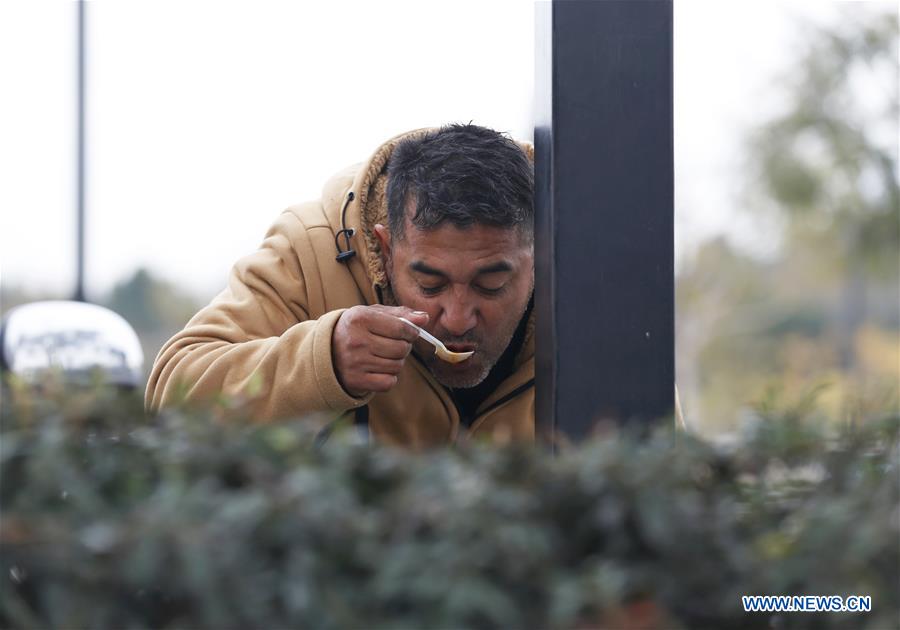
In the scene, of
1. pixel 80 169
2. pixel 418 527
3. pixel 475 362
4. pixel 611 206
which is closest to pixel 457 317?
pixel 475 362

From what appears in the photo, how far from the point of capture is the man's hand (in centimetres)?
286

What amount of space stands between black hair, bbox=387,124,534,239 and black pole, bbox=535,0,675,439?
1.13m

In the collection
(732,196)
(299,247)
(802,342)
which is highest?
(732,196)

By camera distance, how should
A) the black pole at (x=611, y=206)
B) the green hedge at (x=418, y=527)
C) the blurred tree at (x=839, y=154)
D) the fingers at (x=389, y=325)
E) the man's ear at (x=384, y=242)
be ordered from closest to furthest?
the green hedge at (x=418, y=527), the black pole at (x=611, y=206), the fingers at (x=389, y=325), the man's ear at (x=384, y=242), the blurred tree at (x=839, y=154)

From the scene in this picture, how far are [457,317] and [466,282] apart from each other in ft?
0.34

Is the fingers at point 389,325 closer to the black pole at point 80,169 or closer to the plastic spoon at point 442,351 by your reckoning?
the plastic spoon at point 442,351

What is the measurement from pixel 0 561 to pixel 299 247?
7.60ft

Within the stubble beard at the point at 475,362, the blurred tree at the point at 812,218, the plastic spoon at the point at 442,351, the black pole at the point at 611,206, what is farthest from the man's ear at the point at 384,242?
the blurred tree at the point at 812,218

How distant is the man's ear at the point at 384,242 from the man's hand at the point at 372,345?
53cm

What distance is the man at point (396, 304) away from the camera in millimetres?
2932

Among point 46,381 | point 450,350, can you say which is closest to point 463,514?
point 46,381

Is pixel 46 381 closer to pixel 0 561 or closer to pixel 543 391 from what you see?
pixel 0 561

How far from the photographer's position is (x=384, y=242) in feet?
11.3

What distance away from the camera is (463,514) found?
47.4 inches
